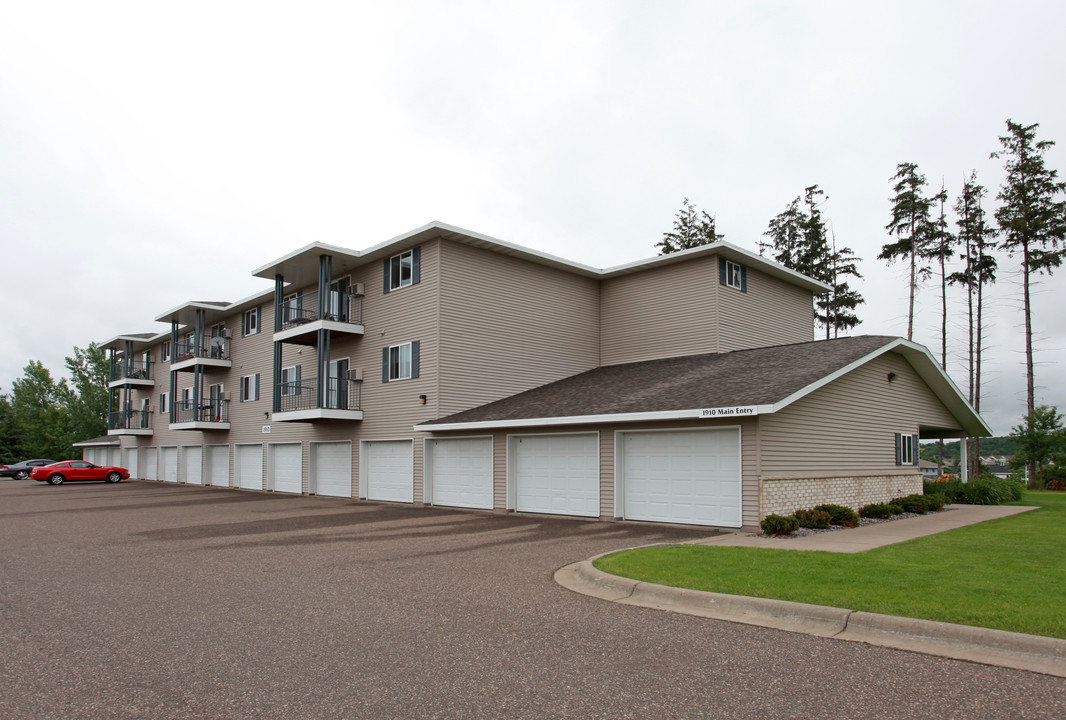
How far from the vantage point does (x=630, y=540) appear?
45.6 ft

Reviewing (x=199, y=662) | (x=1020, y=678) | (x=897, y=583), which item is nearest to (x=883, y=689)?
(x=1020, y=678)

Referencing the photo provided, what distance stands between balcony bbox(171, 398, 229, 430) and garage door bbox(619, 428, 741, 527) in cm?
2466

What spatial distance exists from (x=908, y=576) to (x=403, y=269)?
18.9m

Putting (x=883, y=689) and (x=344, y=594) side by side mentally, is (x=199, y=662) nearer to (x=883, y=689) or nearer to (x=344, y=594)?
(x=344, y=594)

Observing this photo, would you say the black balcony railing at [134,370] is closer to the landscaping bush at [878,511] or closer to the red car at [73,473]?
the red car at [73,473]

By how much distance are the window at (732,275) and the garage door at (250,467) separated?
21.5 metres

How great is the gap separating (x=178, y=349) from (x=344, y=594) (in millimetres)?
37231

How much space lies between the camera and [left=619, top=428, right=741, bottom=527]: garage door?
15680 mm

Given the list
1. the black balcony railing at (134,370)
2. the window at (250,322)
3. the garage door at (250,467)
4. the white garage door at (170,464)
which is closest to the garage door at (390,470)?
the garage door at (250,467)

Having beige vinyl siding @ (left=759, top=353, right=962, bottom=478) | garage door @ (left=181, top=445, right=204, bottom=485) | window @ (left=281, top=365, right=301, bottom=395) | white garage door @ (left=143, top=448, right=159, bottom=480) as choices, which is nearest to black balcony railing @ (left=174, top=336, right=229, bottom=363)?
garage door @ (left=181, top=445, right=204, bottom=485)

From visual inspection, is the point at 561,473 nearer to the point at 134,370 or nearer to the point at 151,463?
the point at 151,463

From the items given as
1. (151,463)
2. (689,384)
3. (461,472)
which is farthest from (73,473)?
(689,384)

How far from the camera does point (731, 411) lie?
14.9 metres

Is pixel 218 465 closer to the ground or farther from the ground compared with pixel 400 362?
closer to the ground
